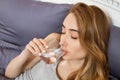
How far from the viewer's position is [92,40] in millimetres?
1290

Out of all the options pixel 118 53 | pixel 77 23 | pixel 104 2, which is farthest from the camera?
pixel 104 2

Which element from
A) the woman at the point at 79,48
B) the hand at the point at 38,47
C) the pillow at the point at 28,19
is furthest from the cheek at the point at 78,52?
the pillow at the point at 28,19

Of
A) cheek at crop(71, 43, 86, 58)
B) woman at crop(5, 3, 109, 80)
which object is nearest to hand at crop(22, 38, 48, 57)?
woman at crop(5, 3, 109, 80)

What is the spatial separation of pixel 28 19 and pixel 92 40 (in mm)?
509

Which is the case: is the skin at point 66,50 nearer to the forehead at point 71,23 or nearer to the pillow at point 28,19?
the forehead at point 71,23

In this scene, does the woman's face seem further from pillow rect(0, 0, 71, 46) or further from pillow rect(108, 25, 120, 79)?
pillow rect(0, 0, 71, 46)

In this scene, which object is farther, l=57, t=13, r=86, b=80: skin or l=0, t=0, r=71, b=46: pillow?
l=0, t=0, r=71, b=46: pillow

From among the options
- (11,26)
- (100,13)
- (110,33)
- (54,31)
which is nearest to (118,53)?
(110,33)

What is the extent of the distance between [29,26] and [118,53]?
58cm

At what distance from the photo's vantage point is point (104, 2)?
1533 mm

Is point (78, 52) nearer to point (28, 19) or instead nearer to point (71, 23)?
point (71, 23)

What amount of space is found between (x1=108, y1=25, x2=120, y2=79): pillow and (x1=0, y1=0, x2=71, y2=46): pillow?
343mm

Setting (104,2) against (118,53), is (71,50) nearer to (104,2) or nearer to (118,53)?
(118,53)

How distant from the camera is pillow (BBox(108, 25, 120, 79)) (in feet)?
4.60
